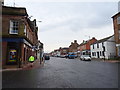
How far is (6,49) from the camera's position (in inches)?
593

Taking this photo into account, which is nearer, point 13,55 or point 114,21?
point 13,55

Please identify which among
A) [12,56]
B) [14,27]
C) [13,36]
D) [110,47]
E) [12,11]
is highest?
[12,11]

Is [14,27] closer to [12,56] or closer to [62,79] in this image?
[12,56]

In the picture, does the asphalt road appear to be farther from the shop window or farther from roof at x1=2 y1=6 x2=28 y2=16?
roof at x1=2 y1=6 x2=28 y2=16

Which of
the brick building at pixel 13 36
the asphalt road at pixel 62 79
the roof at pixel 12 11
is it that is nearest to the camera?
the asphalt road at pixel 62 79

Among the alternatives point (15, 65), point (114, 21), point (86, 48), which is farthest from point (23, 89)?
point (86, 48)

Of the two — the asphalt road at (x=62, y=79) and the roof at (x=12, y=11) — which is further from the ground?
the roof at (x=12, y=11)

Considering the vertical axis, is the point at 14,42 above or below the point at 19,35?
below

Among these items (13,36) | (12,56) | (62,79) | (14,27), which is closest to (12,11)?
(14,27)

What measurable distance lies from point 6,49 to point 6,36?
183 centimetres

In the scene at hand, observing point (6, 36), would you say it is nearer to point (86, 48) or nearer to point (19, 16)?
point (19, 16)

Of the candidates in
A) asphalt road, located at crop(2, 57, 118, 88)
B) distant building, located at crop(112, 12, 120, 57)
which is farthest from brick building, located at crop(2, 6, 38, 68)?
distant building, located at crop(112, 12, 120, 57)

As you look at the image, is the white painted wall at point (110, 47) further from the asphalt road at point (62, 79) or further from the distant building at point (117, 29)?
the asphalt road at point (62, 79)

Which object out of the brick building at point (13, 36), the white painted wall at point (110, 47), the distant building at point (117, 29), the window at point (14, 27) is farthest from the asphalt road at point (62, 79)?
the white painted wall at point (110, 47)
